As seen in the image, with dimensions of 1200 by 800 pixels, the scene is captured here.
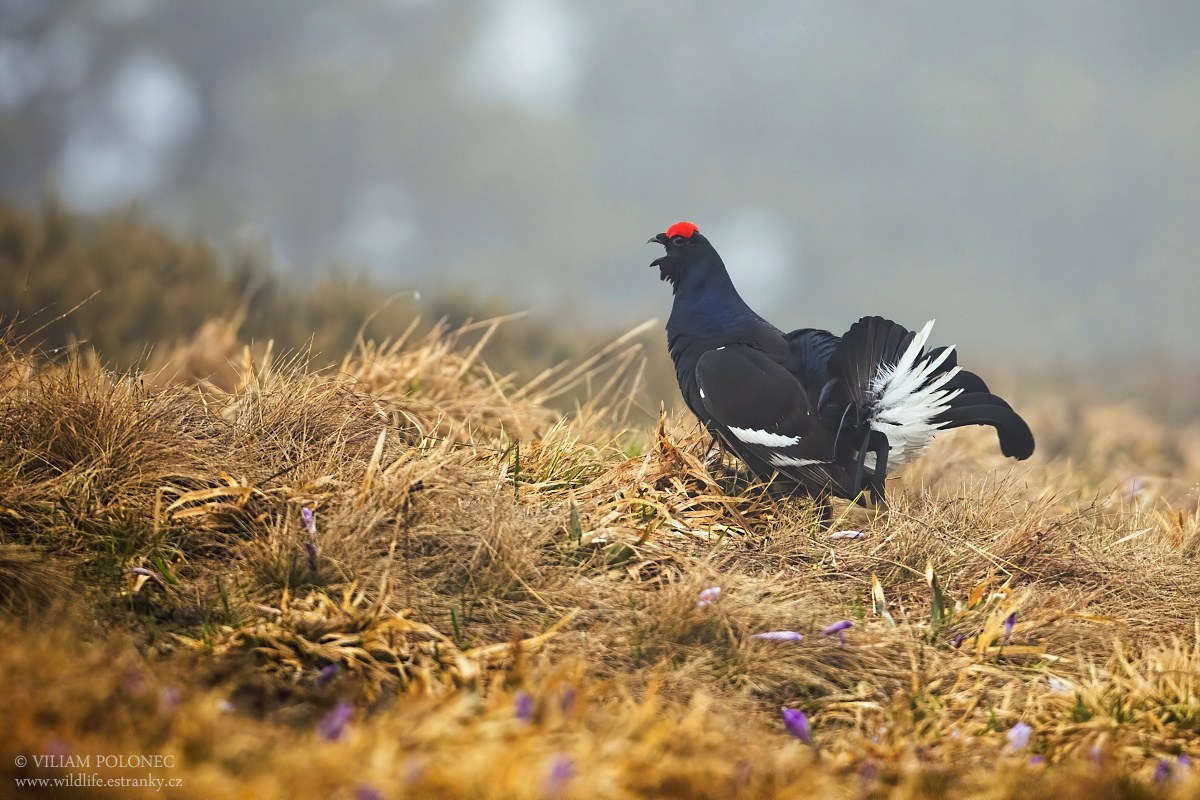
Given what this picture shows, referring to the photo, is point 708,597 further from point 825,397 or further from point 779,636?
point 825,397

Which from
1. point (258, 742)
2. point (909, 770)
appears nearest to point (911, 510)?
point (909, 770)

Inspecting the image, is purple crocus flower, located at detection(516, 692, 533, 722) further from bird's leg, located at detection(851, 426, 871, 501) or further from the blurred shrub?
the blurred shrub

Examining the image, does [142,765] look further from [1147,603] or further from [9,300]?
[9,300]

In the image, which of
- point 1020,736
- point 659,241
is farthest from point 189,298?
point 1020,736

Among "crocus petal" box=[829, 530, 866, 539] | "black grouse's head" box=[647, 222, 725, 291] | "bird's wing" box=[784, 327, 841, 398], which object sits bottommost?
"crocus petal" box=[829, 530, 866, 539]

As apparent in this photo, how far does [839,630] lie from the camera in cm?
271

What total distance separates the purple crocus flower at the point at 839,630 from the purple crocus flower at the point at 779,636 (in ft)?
0.27

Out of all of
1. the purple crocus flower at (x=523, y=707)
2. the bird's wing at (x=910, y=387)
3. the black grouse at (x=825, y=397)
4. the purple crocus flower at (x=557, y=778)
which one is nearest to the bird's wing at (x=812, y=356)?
the black grouse at (x=825, y=397)

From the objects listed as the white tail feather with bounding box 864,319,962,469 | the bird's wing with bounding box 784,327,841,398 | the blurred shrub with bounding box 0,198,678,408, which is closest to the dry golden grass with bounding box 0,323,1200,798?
the white tail feather with bounding box 864,319,962,469

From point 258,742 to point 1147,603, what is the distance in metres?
2.92

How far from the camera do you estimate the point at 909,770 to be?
214 centimetres

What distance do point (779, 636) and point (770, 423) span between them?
52.4 inches

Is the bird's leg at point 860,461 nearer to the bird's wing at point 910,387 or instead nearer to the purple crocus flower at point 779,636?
the bird's wing at point 910,387

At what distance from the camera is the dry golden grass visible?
198 cm
